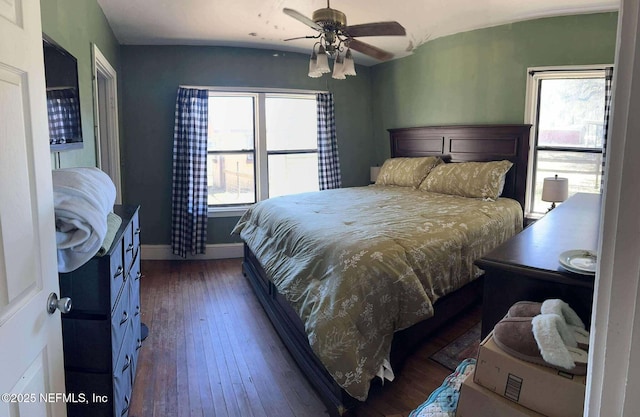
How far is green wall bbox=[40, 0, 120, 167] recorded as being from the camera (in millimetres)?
2070

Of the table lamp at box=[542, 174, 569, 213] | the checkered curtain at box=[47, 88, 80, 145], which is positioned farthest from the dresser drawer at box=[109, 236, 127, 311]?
the table lamp at box=[542, 174, 569, 213]

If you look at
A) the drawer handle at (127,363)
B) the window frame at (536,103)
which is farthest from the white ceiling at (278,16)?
the drawer handle at (127,363)

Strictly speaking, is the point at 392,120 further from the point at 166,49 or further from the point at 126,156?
the point at 126,156

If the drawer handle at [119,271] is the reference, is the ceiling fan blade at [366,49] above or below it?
above

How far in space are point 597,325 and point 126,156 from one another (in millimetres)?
4772

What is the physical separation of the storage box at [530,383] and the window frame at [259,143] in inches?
160

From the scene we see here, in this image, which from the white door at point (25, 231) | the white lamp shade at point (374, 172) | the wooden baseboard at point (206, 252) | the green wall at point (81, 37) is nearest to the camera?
the white door at point (25, 231)

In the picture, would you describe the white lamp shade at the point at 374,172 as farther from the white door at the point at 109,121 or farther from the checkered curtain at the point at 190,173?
the white door at the point at 109,121

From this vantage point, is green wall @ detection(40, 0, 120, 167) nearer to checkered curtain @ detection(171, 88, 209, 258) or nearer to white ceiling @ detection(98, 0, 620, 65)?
white ceiling @ detection(98, 0, 620, 65)

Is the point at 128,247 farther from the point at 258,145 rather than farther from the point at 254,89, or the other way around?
the point at 254,89

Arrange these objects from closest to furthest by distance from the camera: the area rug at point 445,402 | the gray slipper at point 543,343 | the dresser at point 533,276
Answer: the gray slipper at point 543,343 < the area rug at point 445,402 < the dresser at point 533,276

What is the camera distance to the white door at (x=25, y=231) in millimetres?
896

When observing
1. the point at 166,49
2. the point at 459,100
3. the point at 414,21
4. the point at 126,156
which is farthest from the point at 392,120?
the point at 126,156

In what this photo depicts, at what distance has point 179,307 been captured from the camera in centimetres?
338
